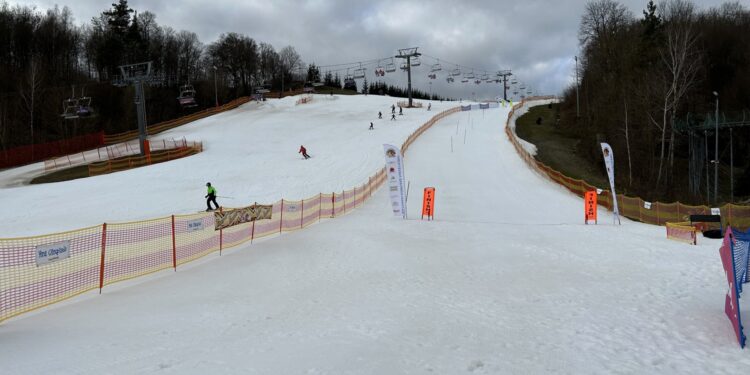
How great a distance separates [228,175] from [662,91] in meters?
37.2

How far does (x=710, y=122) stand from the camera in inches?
1639

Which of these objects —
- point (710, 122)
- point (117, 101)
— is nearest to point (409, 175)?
point (710, 122)

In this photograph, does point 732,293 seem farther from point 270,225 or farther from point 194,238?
point 270,225

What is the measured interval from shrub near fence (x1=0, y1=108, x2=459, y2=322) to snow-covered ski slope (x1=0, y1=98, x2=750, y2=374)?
395mm

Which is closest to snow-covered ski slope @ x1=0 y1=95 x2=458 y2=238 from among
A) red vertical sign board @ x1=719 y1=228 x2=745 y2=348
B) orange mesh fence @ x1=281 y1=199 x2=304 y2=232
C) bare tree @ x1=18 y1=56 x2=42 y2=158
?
orange mesh fence @ x1=281 y1=199 x2=304 y2=232

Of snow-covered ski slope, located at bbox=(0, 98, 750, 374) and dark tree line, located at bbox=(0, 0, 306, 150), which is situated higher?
dark tree line, located at bbox=(0, 0, 306, 150)

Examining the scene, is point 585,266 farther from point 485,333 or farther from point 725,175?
point 725,175

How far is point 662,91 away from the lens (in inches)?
1597

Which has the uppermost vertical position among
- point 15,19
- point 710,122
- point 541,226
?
point 15,19

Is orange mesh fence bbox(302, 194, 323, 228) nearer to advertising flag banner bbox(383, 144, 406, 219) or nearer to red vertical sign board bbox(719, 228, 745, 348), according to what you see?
advertising flag banner bbox(383, 144, 406, 219)

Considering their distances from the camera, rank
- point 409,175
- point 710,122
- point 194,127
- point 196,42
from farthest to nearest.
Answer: point 196,42
point 194,127
point 710,122
point 409,175

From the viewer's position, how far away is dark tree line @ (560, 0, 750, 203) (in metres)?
40.2

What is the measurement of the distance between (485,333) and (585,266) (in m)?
5.55

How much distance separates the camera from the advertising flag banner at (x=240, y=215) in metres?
14.1
